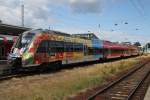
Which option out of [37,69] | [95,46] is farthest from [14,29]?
[37,69]

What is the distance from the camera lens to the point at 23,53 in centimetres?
2233

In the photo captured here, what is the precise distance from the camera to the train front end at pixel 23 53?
2203 centimetres

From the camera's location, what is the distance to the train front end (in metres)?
22.0

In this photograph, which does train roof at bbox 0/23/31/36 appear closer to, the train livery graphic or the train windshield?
the train livery graphic

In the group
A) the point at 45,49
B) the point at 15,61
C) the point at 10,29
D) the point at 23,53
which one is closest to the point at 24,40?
the point at 23,53

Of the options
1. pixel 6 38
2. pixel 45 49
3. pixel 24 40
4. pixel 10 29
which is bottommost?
pixel 45 49

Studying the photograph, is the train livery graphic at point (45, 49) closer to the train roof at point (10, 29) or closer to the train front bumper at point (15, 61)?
the train front bumper at point (15, 61)

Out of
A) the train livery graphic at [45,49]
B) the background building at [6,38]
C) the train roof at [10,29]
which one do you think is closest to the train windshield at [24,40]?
the train livery graphic at [45,49]

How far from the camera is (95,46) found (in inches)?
1606

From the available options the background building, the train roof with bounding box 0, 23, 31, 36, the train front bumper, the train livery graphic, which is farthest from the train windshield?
the train roof with bounding box 0, 23, 31, 36

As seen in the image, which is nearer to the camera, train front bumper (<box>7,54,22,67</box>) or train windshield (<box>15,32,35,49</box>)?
train front bumper (<box>7,54,22,67</box>)

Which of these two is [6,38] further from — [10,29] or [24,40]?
[24,40]

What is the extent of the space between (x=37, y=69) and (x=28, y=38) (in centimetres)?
264

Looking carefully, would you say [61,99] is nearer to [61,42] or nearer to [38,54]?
[38,54]
